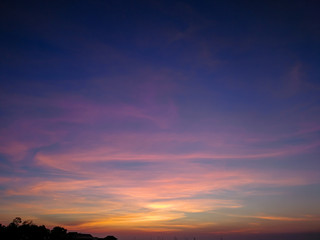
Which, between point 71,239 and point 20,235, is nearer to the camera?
point 20,235

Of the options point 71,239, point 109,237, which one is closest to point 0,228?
point 71,239

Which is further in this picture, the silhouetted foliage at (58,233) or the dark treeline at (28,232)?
the silhouetted foliage at (58,233)

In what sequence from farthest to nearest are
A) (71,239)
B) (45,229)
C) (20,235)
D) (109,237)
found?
(109,237), (71,239), (45,229), (20,235)

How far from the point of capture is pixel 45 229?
10981 cm

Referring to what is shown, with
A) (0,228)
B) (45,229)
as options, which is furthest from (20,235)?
(45,229)

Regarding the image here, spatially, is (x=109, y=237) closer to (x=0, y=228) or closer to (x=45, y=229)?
(x=45, y=229)

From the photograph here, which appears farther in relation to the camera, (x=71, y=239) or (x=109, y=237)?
(x=109, y=237)

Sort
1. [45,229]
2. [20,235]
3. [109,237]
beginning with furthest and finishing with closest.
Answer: [109,237]
[45,229]
[20,235]

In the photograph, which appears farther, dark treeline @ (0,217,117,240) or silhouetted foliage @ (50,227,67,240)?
silhouetted foliage @ (50,227,67,240)

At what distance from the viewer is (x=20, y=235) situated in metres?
94.7

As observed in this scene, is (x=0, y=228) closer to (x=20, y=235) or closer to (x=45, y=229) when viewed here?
(x=20, y=235)

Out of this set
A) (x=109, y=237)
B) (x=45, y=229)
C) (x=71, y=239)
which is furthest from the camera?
(x=109, y=237)

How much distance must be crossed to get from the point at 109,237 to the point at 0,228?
67.0 meters

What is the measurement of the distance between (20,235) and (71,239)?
28.4 m
